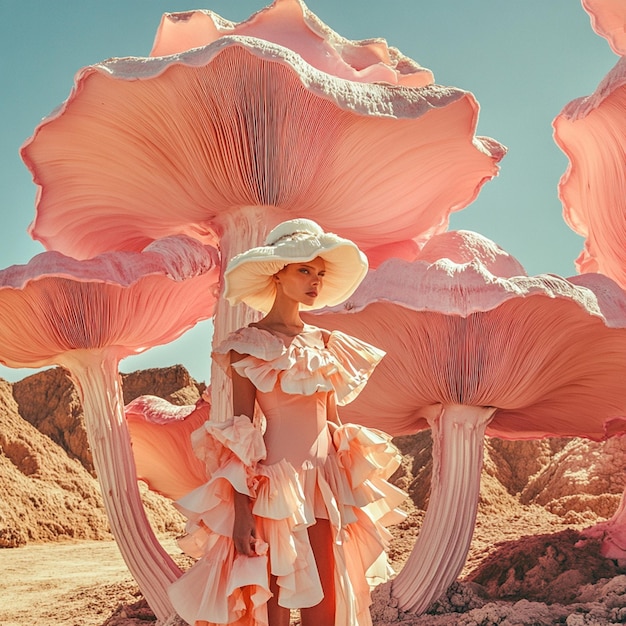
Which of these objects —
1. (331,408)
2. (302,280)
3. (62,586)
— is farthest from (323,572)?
(62,586)

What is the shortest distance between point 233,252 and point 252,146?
70 cm

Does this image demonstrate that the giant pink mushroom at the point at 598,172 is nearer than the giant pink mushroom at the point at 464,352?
No

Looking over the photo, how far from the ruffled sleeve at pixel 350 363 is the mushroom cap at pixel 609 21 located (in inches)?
147

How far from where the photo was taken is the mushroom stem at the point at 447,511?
466 centimetres

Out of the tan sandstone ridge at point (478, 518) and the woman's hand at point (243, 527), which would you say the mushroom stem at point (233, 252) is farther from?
the woman's hand at point (243, 527)

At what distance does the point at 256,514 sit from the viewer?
9.52 feet

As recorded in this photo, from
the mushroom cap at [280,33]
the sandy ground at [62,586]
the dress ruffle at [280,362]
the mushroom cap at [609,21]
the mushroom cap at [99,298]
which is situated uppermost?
the mushroom cap at [609,21]

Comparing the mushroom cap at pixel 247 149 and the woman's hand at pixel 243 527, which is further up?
the mushroom cap at pixel 247 149

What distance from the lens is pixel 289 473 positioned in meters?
2.95

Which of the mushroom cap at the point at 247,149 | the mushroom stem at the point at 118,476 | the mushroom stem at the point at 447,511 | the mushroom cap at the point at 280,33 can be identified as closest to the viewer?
the mushroom cap at the point at 247,149

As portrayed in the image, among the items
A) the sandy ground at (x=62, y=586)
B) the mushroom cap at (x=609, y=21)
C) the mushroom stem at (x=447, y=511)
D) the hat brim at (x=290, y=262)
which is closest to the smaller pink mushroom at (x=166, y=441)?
the sandy ground at (x=62, y=586)

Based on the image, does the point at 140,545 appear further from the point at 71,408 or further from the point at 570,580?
the point at 71,408

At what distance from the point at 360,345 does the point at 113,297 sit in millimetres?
2014

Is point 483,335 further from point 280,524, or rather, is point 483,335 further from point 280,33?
point 280,33
